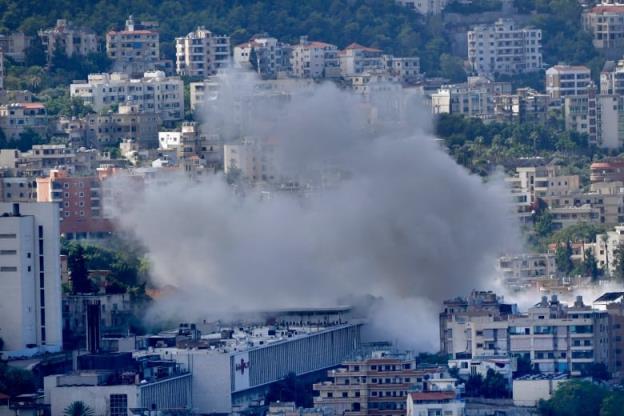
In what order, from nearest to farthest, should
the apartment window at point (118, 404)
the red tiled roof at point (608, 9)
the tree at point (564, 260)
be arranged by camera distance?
1. the apartment window at point (118, 404)
2. the tree at point (564, 260)
3. the red tiled roof at point (608, 9)

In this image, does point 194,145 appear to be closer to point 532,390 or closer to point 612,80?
point 612,80

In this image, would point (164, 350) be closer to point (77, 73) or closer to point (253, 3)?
Answer: point (77, 73)

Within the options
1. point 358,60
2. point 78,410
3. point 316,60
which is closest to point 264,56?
point 316,60

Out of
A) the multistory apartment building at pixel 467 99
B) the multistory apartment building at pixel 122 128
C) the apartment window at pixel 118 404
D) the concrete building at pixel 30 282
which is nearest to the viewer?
the apartment window at pixel 118 404

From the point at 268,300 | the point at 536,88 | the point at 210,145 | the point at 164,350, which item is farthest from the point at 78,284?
the point at 536,88

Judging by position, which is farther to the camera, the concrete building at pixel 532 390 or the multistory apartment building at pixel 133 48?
the multistory apartment building at pixel 133 48

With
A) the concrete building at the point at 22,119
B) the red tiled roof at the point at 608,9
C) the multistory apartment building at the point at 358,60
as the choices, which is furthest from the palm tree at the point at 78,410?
the red tiled roof at the point at 608,9

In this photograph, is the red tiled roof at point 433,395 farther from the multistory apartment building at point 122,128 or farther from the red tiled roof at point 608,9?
the red tiled roof at point 608,9
